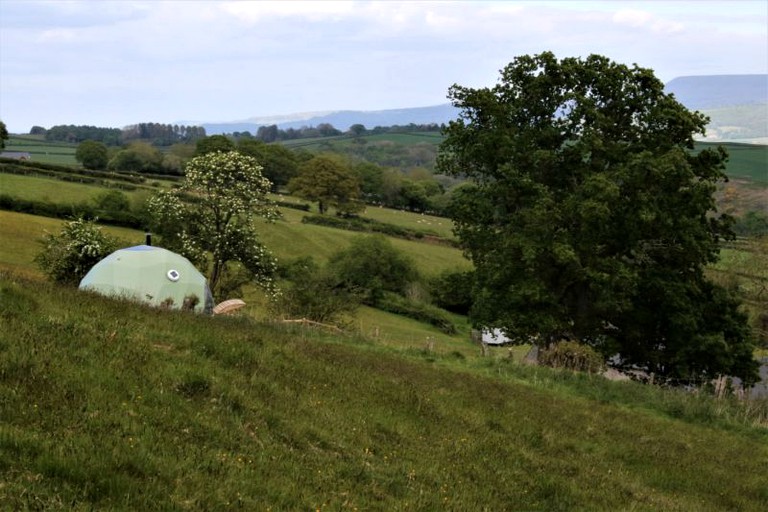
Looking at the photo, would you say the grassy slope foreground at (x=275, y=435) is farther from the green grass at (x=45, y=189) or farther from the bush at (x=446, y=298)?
the green grass at (x=45, y=189)

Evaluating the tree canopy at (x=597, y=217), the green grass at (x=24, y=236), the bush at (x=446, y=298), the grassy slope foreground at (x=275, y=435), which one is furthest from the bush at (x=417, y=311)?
the grassy slope foreground at (x=275, y=435)

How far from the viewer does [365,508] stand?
723cm

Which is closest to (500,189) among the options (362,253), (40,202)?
(362,253)

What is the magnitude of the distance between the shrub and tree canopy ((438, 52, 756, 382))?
3.33m

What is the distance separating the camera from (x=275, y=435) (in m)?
9.04

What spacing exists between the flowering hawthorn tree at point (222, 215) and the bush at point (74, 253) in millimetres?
5594

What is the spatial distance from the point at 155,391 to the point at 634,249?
1144 inches

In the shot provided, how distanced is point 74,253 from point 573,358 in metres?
27.5

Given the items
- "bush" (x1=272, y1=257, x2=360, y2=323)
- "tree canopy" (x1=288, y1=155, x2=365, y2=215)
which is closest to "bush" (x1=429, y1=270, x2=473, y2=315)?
"bush" (x1=272, y1=257, x2=360, y2=323)

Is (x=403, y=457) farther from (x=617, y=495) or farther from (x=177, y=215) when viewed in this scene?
(x=177, y=215)

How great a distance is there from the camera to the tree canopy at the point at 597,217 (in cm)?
3102

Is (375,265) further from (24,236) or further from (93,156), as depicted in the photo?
(93,156)

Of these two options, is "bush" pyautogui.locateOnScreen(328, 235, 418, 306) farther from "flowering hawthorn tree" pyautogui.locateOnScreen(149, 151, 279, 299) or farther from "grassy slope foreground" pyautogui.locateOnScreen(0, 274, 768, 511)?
"grassy slope foreground" pyautogui.locateOnScreen(0, 274, 768, 511)

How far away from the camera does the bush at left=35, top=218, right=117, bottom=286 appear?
3472 centimetres
